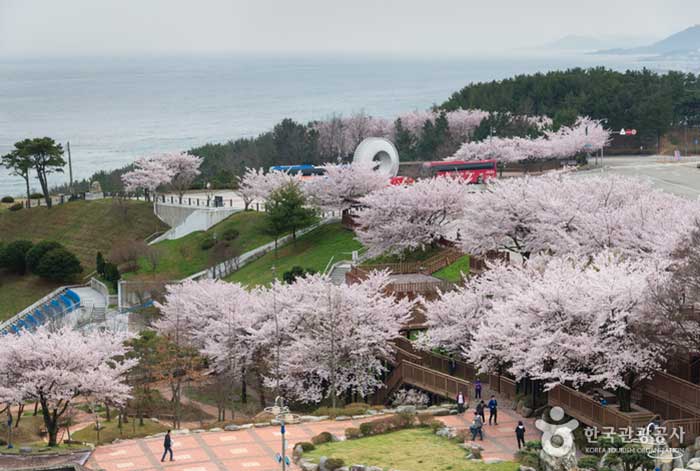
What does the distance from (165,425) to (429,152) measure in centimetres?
6756

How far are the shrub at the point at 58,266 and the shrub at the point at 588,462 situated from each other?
51881mm

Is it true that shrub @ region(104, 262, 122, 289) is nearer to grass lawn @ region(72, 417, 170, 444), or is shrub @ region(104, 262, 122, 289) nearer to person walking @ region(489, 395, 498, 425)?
grass lawn @ region(72, 417, 170, 444)

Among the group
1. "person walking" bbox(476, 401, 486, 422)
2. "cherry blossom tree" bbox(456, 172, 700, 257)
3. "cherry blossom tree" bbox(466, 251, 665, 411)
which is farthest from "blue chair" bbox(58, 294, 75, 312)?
"person walking" bbox(476, 401, 486, 422)

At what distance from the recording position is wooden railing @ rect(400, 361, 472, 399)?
39438 mm

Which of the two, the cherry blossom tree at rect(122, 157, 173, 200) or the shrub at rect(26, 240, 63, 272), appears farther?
the cherry blossom tree at rect(122, 157, 173, 200)

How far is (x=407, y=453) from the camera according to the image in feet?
108

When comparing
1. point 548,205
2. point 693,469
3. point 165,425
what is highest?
point 548,205

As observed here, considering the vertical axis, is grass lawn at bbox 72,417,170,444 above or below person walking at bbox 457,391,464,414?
below

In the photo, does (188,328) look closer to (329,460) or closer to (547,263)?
(547,263)

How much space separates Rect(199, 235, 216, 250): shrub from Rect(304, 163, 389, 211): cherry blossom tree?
26.3 ft

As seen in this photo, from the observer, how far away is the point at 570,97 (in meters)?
111

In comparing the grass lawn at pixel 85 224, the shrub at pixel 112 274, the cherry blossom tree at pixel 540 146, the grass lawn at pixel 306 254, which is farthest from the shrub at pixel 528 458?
the cherry blossom tree at pixel 540 146

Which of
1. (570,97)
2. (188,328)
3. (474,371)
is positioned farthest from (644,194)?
(570,97)

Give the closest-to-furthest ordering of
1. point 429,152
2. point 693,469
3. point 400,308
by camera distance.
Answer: point 693,469 → point 400,308 → point 429,152
